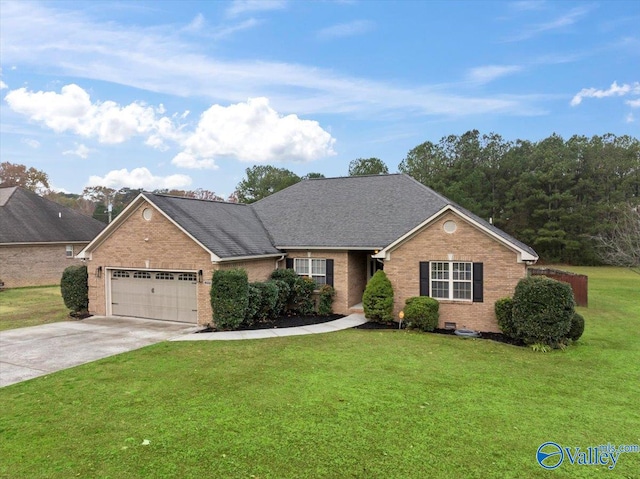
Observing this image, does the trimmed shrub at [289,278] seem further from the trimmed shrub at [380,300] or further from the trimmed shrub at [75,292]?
the trimmed shrub at [75,292]

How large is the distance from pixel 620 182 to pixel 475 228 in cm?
4894

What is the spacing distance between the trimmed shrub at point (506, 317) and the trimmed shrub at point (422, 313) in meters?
2.11

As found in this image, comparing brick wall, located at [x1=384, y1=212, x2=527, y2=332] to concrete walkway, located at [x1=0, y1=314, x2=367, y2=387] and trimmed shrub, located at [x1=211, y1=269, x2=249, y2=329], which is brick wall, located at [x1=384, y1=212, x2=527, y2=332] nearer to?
concrete walkway, located at [x1=0, y1=314, x2=367, y2=387]

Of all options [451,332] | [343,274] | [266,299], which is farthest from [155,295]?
[451,332]

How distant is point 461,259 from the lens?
14.9 metres

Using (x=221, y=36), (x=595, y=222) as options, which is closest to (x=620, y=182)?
(x=595, y=222)

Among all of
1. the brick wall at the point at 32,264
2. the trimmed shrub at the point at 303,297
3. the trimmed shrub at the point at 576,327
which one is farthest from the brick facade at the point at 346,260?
the brick wall at the point at 32,264

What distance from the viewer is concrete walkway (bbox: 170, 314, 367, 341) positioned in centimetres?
1344

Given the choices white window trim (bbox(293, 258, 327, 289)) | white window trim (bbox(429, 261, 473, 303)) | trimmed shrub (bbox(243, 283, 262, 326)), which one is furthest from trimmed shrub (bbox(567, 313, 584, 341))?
trimmed shrub (bbox(243, 283, 262, 326))

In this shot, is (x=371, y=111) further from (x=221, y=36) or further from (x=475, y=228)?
(x=475, y=228)

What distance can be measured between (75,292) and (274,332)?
10.1m

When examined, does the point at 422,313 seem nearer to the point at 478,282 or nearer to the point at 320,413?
the point at 478,282

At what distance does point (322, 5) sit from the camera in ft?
54.7

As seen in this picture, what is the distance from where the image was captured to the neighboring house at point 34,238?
2864 centimetres
